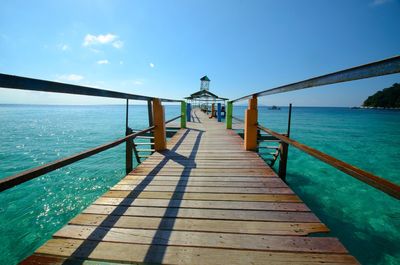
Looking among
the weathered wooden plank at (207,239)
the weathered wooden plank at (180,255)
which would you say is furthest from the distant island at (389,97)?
the weathered wooden plank at (180,255)

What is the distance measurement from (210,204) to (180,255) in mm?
786

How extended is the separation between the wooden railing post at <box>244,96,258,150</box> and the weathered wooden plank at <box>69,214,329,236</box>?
110 inches

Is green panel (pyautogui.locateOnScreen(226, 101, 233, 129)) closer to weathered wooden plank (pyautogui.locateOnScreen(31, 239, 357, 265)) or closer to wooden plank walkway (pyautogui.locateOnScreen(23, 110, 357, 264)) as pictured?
wooden plank walkway (pyautogui.locateOnScreen(23, 110, 357, 264))

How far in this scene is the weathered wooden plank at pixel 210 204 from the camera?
78.7 inches

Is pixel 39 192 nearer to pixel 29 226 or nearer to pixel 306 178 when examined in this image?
pixel 29 226

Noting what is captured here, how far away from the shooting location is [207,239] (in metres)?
1.53

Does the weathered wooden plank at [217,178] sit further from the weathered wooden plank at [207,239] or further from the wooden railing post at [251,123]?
the wooden railing post at [251,123]

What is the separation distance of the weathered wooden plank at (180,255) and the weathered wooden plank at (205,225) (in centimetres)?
24

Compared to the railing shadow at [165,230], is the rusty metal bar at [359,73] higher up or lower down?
higher up

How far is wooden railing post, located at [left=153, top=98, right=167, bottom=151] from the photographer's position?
13.7ft

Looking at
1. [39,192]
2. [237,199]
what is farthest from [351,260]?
[39,192]

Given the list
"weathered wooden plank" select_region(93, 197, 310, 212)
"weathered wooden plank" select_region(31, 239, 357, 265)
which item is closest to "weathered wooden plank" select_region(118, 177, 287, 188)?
"weathered wooden plank" select_region(93, 197, 310, 212)

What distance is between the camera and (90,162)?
26.8ft

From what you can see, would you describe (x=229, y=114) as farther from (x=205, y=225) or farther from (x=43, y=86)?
Result: (x=43, y=86)
